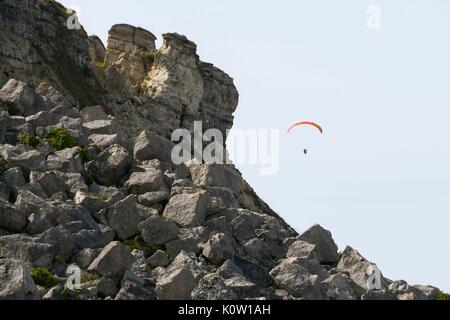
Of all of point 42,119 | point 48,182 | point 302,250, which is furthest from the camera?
point 42,119

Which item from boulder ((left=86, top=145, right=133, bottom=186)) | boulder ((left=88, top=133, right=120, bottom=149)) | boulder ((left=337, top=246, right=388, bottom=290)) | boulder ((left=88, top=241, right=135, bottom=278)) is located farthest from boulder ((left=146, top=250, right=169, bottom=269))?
boulder ((left=88, top=133, right=120, bottom=149))

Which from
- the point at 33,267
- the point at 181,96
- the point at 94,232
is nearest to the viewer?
the point at 33,267

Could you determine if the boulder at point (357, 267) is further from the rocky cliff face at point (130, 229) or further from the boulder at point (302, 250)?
the boulder at point (302, 250)

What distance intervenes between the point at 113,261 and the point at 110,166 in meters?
8.93

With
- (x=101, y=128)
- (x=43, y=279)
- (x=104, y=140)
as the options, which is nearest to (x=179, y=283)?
(x=43, y=279)

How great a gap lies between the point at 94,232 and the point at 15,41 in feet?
138

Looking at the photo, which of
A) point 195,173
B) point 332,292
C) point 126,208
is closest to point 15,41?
point 195,173

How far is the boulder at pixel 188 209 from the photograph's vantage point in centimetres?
3869

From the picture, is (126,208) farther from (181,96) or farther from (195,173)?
(181,96)

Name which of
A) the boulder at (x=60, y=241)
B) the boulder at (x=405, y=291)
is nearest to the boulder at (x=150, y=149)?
the boulder at (x=60, y=241)

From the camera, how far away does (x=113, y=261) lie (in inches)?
1339

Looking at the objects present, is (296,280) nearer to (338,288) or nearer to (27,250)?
(338,288)

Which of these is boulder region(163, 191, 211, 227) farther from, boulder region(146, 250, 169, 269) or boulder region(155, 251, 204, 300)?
boulder region(155, 251, 204, 300)
